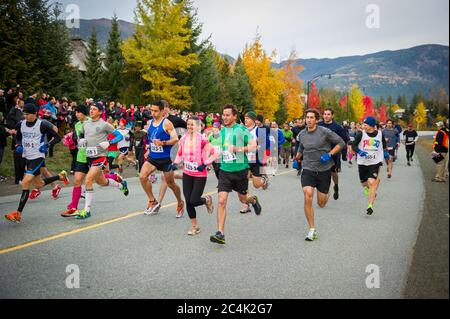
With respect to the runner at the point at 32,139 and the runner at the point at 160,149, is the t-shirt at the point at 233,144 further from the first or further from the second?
the runner at the point at 32,139

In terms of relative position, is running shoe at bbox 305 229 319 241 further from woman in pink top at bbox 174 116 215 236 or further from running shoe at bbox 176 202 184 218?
running shoe at bbox 176 202 184 218

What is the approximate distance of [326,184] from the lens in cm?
666

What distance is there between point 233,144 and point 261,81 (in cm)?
3846

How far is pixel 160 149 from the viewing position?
7.60 metres

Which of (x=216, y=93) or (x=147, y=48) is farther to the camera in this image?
(x=216, y=93)

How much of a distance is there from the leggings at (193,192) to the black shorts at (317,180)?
1.71m

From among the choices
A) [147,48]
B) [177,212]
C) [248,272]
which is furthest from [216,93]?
[248,272]

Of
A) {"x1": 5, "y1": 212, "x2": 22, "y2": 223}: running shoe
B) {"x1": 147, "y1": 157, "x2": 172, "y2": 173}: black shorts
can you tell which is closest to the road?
{"x1": 5, "y1": 212, "x2": 22, "y2": 223}: running shoe

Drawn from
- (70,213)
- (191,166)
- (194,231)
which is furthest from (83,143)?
(194,231)

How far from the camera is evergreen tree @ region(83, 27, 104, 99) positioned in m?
37.8

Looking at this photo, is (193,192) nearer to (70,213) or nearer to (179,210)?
(179,210)

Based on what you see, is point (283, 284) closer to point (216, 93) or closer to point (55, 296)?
point (55, 296)

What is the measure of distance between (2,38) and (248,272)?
30.0m

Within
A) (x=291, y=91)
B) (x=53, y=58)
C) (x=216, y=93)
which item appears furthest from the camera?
(x=291, y=91)
